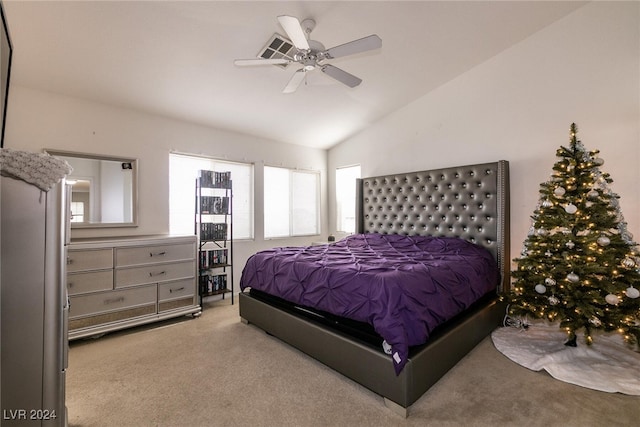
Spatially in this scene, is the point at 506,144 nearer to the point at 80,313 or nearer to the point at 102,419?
the point at 102,419

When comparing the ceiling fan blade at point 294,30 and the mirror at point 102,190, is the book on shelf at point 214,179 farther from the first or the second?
the ceiling fan blade at point 294,30

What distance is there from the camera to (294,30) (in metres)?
1.82

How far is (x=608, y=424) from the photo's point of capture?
1.56 m

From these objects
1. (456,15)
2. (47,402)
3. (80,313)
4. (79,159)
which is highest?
(456,15)

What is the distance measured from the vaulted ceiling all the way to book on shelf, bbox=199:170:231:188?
29.2 inches

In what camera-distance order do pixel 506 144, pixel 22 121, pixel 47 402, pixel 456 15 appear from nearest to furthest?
1. pixel 47 402
2. pixel 456 15
3. pixel 22 121
4. pixel 506 144

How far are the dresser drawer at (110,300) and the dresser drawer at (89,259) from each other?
0.86ft

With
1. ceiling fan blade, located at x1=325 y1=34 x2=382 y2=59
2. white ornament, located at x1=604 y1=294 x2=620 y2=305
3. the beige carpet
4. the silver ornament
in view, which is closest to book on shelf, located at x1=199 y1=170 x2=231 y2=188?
the beige carpet

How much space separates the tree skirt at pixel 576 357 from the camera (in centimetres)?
193

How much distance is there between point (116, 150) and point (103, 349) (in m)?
→ 2.09

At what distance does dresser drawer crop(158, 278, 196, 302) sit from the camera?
3.04 meters

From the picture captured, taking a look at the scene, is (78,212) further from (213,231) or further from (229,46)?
(229,46)

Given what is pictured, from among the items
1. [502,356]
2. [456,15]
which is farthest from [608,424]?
[456,15]

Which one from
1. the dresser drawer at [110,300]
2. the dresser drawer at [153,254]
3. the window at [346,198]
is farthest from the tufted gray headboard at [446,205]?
the dresser drawer at [110,300]
